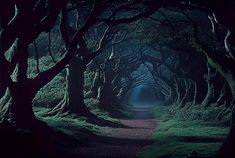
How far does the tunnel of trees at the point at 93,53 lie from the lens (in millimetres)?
16234

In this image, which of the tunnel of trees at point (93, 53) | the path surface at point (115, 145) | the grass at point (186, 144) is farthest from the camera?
the path surface at point (115, 145)

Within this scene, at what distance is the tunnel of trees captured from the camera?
1623 centimetres

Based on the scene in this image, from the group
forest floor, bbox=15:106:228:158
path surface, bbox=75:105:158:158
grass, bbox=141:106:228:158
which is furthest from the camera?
path surface, bbox=75:105:158:158

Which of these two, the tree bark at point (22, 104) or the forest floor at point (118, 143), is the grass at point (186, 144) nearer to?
the forest floor at point (118, 143)

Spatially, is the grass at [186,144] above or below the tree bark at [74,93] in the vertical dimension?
below

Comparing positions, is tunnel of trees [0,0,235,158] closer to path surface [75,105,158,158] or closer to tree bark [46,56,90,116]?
tree bark [46,56,90,116]

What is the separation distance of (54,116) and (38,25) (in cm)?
1181

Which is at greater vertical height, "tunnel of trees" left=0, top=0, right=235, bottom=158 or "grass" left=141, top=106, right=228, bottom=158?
"tunnel of trees" left=0, top=0, right=235, bottom=158

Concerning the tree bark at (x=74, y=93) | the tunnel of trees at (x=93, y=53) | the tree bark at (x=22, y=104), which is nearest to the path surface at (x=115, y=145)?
the tunnel of trees at (x=93, y=53)

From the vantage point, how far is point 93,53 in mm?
27344

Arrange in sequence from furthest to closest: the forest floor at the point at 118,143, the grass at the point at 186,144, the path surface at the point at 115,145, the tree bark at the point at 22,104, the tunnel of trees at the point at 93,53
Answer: the tree bark at the point at 22,104
the path surface at the point at 115,145
the tunnel of trees at the point at 93,53
the forest floor at the point at 118,143
the grass at the point at 186,144

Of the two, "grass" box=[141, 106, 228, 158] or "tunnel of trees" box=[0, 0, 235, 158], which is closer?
"grass" box=[141, 106, 228, 158]

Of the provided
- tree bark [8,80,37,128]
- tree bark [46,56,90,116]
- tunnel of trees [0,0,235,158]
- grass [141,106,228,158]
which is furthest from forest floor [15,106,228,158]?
tree bark [46,56,90,116]

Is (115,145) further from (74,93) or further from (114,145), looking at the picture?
(74,93)
